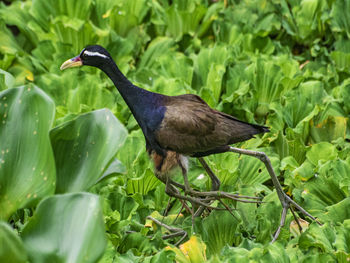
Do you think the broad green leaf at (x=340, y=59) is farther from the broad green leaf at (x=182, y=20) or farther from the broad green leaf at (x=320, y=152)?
the broad green leaf at (x=320, y=152)

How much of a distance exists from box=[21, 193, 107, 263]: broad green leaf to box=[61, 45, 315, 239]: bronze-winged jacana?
1000 millimetres

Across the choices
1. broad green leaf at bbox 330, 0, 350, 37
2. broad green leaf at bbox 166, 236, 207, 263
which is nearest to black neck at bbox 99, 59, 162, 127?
broad green leaf at bbox 166, 236, 207, 263

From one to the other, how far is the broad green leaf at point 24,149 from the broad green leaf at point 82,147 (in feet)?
0.26

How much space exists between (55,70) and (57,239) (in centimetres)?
244

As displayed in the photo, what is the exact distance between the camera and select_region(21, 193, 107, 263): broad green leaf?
1726 mm

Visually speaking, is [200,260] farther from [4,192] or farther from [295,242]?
[4,192]

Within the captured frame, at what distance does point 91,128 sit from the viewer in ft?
6.84

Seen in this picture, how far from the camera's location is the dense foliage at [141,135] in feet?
6.50

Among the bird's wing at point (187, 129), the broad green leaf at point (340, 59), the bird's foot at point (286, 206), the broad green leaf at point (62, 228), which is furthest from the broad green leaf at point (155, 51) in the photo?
the broad green leaf at point (62, 228)

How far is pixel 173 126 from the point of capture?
2.73 metres

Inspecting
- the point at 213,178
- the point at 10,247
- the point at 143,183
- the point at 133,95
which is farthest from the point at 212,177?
the point at 10,247

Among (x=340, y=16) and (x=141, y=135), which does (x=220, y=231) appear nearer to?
(x=141, y=135)

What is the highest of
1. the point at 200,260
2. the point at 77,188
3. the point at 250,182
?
the point at 77,188

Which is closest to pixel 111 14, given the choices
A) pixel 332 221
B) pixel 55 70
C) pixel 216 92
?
pixel 55 70
